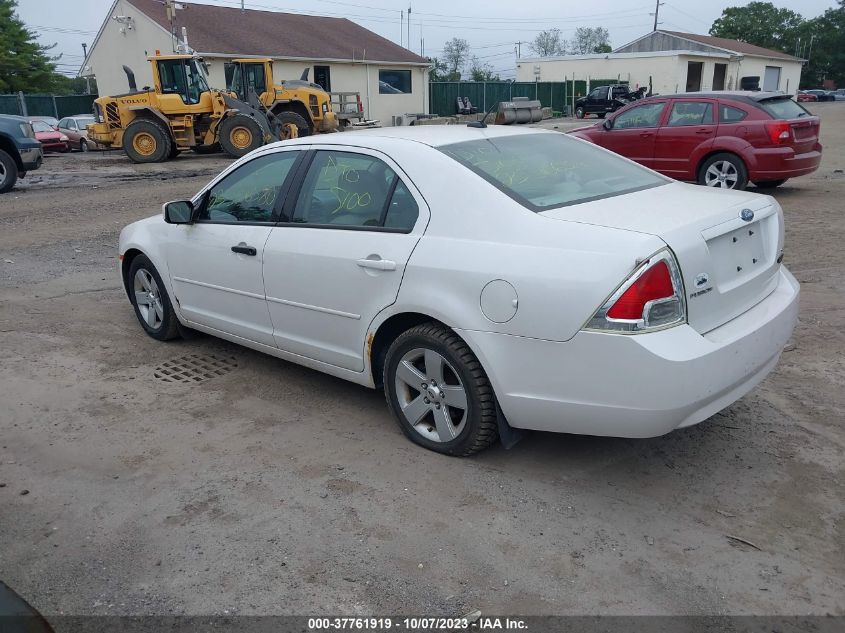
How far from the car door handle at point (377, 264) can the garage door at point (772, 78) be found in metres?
65.1

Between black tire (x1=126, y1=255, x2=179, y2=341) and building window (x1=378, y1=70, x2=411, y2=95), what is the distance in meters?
34.1

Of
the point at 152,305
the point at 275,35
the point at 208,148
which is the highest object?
the point at 275,35

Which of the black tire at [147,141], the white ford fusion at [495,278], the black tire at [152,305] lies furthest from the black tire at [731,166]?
Answer: the black tire at [147,141]

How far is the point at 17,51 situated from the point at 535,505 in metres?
47.8

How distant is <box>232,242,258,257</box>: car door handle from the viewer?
451 cm

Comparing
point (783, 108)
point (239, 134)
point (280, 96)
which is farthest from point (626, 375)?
point (280, 96)

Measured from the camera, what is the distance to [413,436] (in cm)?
396

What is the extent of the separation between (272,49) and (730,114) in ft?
86.1

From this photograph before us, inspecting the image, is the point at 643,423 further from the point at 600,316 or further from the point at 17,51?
the point at 17,51

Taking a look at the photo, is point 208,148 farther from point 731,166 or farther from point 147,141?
point 731,166

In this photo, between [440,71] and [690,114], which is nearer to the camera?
[690,114]

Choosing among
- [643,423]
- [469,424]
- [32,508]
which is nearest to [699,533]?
[643,423]

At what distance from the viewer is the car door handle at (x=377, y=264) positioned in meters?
3.77

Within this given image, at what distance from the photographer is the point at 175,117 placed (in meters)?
20.7
